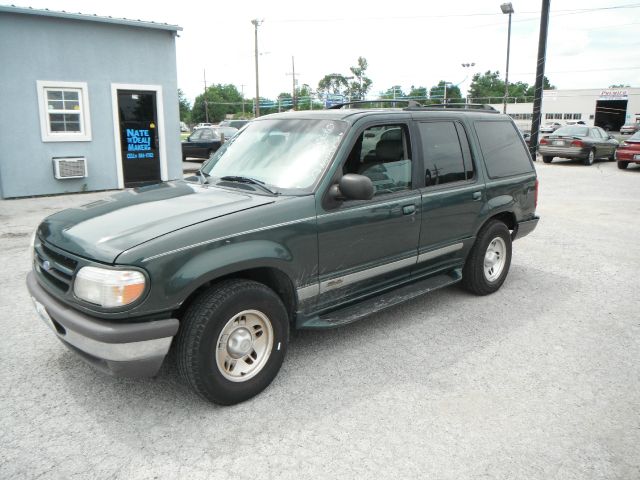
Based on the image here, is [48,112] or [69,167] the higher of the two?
[48,112]

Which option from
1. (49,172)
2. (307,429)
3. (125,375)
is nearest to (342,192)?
(307,429)

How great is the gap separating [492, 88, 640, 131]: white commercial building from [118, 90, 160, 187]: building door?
66228 millimetres

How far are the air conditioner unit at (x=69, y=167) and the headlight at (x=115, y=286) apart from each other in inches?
394

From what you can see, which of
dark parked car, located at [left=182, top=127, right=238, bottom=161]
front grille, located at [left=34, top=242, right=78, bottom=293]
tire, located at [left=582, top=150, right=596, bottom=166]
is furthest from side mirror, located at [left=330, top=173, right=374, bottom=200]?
tire, located at [left=582, top=150, right=596, bottom=166]

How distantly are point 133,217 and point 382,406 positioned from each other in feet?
6.59

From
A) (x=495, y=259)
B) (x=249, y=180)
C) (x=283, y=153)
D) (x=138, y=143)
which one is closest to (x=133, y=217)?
(x=249, y=180)

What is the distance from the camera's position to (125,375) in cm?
292

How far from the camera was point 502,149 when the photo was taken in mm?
5387

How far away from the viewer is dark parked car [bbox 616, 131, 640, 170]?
58.1 ft

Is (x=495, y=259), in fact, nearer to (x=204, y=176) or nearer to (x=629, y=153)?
(x=204, y=176)

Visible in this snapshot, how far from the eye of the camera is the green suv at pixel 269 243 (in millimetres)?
2883

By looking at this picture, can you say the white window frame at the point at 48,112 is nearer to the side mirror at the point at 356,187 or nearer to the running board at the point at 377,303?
the running board at the point at 377,303

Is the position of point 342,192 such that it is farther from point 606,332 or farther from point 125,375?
point 606,332

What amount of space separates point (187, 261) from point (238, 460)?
1128 mm
